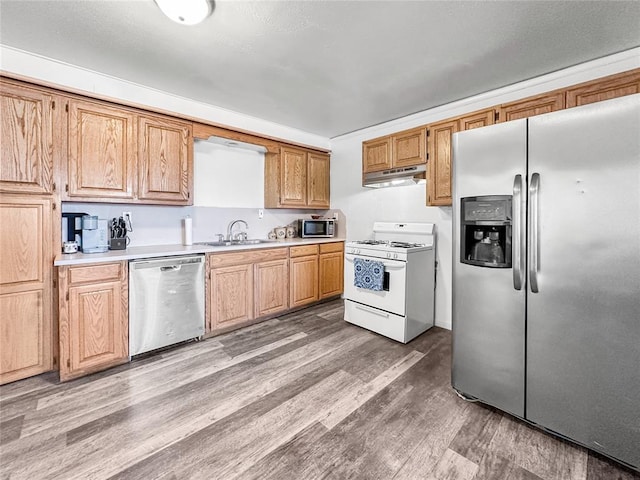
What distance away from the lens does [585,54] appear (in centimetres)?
224

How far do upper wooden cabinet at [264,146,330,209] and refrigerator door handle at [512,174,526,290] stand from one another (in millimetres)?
2811

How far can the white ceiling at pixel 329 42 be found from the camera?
1.77 meters

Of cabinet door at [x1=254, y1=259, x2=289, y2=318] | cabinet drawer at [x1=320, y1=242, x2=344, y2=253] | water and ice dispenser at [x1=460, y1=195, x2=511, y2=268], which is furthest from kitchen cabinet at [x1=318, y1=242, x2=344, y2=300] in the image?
water and ice dispenser at [x1=460, y1=195, x2=511, y2=268]

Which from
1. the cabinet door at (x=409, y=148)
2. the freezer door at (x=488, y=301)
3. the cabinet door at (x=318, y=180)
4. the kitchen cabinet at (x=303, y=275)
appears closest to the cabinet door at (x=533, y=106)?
the cabinet door at (x=409, y=148)

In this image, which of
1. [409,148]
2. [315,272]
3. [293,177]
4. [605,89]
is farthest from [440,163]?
[315,272]

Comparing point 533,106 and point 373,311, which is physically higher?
point 533,106

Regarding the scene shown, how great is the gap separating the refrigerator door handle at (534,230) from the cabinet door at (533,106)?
127 cm

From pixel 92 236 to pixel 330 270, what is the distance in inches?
109

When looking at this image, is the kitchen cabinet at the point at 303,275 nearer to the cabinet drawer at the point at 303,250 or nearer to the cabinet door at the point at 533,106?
the cabinet drawer at the point at 303,250

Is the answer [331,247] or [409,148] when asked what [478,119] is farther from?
[331,247]

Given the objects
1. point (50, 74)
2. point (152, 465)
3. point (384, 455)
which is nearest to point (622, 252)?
point (384, 455)

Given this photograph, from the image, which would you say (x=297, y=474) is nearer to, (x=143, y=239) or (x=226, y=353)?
(x=226, y=353)

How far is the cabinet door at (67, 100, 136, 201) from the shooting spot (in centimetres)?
235

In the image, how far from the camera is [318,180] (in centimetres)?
439
